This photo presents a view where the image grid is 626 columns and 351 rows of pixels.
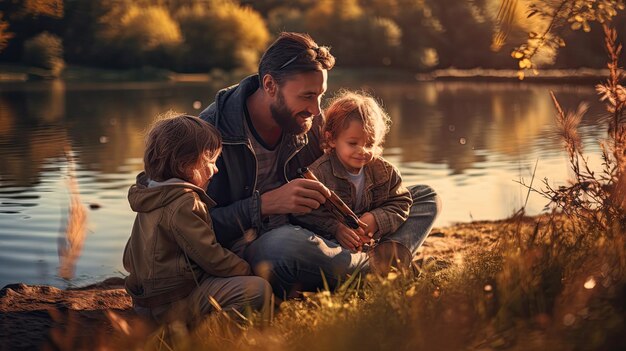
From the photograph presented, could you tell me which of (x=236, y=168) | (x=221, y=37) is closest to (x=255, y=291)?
(x=236, y=168)

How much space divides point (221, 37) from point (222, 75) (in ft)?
15.6

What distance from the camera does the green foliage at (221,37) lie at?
1980 inches

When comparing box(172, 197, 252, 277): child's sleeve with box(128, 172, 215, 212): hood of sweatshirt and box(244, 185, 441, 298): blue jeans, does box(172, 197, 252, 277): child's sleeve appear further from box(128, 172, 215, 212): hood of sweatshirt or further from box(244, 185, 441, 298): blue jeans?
box(244, 185, 441, 298): blue jeans

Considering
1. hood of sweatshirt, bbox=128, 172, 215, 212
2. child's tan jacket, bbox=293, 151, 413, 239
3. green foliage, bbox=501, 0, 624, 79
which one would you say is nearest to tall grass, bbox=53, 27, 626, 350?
hood of sweatshirt, bbox=128, 172, 215, 212

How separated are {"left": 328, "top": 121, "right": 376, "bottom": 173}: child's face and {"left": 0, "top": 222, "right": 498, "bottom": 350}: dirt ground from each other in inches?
26.1

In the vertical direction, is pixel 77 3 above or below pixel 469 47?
above

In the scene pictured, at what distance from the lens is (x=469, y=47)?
51.8m

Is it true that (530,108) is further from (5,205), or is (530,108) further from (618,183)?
(618,183)

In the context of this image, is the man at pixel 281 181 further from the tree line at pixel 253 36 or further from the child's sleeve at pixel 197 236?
the tree line at pixel 253 36

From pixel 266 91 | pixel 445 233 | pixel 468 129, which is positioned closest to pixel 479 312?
pixel 266 91

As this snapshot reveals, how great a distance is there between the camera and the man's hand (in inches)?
178

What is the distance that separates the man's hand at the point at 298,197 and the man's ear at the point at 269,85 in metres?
0.59

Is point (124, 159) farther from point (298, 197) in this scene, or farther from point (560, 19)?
point (298, 197)

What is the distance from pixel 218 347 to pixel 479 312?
883mm
